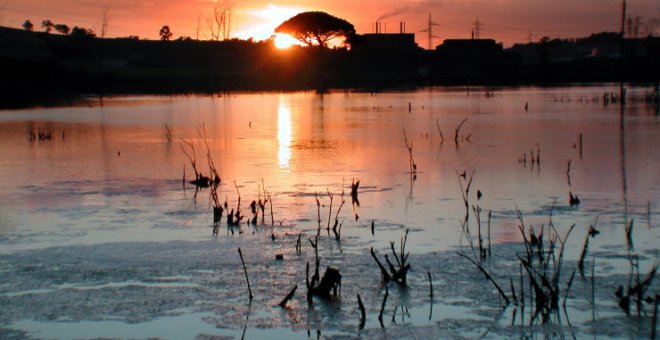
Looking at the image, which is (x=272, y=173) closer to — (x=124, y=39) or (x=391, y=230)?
(x=391, y=230)

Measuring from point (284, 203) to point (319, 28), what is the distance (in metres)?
58.9

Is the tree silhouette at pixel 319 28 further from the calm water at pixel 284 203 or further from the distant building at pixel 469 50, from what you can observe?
the calm water at pixel 284 203

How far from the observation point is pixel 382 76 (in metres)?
63.7

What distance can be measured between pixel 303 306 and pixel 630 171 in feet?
21.2

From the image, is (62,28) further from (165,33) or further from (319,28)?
(319,28)

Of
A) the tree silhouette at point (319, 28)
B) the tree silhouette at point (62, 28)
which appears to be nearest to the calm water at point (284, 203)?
the tree silhouette at point (319, 28)

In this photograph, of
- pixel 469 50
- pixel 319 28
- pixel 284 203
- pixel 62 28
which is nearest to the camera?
pixel 284 203

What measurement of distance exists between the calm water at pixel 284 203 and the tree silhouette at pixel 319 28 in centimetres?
4902

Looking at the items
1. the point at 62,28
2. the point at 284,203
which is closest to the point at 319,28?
the point at 62,28

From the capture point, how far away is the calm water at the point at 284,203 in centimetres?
471

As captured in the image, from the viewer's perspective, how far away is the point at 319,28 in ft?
216

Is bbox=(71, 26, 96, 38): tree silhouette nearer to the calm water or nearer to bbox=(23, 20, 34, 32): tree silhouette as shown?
bbox=(23, 20, 34, 32): tree silhouette

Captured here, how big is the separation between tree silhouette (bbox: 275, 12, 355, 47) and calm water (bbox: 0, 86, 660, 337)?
161 ft

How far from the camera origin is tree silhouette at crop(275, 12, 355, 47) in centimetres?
6569
